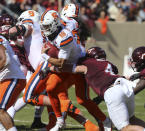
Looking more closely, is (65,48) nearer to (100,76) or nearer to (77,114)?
(100,76)

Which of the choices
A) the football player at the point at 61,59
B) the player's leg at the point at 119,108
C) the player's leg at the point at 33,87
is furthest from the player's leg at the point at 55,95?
the player's leg at the point at 119,108

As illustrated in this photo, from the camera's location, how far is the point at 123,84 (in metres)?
5.34

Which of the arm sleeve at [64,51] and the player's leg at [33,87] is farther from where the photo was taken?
the player's leg at [33,87]

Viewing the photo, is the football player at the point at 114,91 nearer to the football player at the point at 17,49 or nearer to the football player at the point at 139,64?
the football player at the point at 139,64

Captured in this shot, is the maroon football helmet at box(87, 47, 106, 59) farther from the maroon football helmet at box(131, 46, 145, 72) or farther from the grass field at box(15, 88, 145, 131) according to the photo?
the grass field at box(15, 88, 145, 131)

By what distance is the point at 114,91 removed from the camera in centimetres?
525

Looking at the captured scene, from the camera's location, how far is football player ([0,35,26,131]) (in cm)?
568

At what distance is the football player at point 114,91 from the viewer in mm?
5172

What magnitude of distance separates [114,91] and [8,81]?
1.39m

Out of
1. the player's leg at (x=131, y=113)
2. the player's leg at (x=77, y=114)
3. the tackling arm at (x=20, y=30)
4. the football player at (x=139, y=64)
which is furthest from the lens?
the tackling arm at (x=20, y=30)

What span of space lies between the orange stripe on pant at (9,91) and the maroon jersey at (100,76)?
0.91m

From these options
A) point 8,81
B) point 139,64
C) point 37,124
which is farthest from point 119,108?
point 37,124

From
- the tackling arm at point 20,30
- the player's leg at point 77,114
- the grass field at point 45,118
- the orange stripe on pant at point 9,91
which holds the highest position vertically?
the tackling arm at point 20,30

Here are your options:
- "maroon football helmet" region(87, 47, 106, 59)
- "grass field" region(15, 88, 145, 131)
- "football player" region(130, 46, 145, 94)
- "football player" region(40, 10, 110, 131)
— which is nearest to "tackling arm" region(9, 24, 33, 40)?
"football player" region(40, 10, 110, 131)
